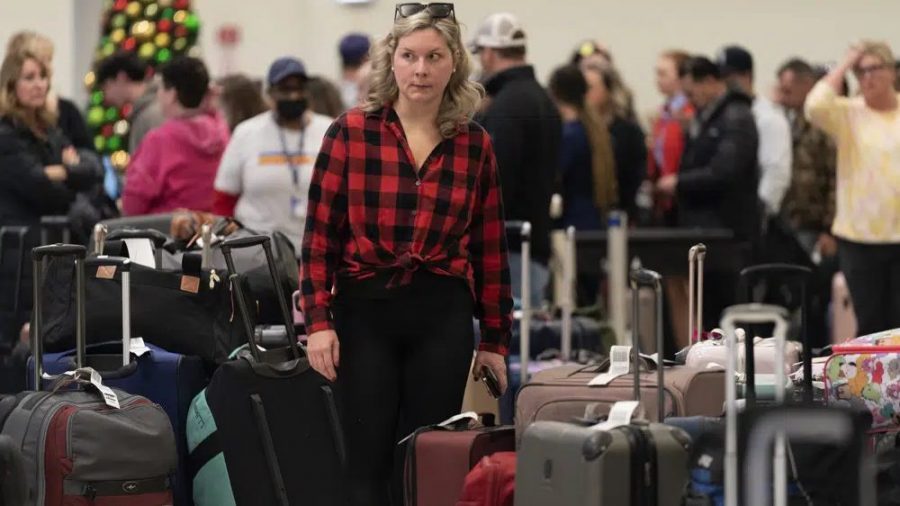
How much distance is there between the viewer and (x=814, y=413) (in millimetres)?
3869

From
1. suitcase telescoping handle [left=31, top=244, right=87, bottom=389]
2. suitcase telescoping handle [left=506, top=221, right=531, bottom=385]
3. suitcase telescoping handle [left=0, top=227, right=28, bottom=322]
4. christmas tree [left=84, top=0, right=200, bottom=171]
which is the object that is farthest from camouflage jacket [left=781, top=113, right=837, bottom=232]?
suitcase telescoping handle [left=31, top=244, right=87, bottom=389]

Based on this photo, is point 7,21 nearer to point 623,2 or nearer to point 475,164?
point 623,2

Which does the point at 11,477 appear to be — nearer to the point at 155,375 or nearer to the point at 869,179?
the point at 155,375

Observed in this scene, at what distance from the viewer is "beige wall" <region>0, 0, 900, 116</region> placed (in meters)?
14.2

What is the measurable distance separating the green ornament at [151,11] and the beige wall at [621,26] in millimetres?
2848

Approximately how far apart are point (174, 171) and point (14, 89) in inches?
29.0

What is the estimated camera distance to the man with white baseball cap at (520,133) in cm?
745

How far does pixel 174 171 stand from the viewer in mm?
8125

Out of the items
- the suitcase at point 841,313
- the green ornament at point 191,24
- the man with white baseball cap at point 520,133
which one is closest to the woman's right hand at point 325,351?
the man with white baseball cap at point 520,133

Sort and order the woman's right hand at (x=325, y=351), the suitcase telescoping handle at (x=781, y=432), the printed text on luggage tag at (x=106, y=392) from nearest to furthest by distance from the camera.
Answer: the suitcase telescoping handle at (x=781, y=432) → the woman's right hand at (x=325, y=351) → the printed text on luggage tag at (x=106, y=392)

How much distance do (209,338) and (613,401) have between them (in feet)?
4.53

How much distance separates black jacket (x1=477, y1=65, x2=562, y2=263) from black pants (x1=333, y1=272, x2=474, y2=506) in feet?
8.70

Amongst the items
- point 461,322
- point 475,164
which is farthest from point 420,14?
point 461,322

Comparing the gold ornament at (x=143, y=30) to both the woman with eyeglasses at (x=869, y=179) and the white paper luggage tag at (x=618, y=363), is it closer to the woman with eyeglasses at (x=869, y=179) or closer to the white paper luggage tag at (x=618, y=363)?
the woman with eyeglasses at (x=869, y=179)
